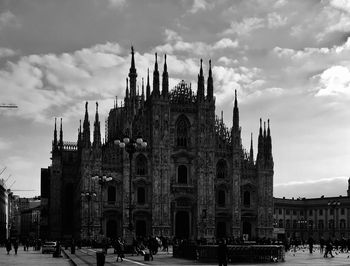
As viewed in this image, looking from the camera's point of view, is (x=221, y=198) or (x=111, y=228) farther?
(x=221, y=198)

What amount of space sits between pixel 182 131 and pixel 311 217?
4835cm

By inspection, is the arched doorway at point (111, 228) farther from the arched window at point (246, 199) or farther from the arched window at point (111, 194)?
the arched window at point (246, 199)

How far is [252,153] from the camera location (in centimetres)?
9481

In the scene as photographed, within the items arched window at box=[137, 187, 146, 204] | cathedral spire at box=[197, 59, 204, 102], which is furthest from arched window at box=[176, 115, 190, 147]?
arched window at box=[137, 187, 146, 204]

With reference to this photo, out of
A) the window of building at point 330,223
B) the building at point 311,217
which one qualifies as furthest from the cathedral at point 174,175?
the window of building at point 330,223

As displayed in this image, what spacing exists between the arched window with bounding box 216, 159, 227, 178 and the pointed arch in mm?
5378

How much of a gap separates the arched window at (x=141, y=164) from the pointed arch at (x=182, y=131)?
→ 531 cm

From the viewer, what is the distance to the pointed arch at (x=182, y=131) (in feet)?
291

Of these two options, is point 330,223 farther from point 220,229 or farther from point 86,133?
point 86,133

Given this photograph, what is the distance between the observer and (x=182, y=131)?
88875mm

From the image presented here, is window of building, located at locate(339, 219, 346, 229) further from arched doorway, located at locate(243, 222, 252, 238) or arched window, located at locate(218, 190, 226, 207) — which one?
arched window, located at locate(218, 190, 226, 207)

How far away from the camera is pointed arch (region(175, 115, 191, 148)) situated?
88.6 metres

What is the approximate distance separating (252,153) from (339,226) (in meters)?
36.0

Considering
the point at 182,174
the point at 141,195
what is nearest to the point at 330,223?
the point at 182,174
